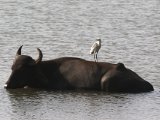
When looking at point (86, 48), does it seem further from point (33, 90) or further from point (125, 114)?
point (125, 114)

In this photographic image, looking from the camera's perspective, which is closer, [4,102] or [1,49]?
[4,102]

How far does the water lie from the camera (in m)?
13.8

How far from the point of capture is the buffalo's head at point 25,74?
15.5 meters

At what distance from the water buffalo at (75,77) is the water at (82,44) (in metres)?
0.19

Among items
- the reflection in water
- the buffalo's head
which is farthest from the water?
the buffalo's head

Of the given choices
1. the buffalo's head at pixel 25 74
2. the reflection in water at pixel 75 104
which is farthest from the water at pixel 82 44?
the buffalo's head at pixel 25 74

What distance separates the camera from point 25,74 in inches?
616

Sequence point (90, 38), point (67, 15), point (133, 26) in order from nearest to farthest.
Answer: point (90, 38)
point (133, 26)
point (67, 15)

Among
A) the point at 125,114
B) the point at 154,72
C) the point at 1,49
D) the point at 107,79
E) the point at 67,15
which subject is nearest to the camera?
the point at 125,114

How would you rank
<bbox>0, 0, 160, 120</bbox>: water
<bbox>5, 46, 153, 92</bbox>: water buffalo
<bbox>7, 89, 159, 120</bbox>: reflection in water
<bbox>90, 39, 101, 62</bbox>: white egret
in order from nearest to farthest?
<bbox>7, 89, 159, 120</bbox>: reflection in water
<bbox>0, 0, 160, 120</bbox>: water
<bbox>5, 46, 153, 92</bbox>: water buffalo
<bbox>90, 39, 101, 62</bbox>: white egret

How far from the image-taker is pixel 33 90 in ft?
51.3

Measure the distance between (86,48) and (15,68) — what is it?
4.83 metres

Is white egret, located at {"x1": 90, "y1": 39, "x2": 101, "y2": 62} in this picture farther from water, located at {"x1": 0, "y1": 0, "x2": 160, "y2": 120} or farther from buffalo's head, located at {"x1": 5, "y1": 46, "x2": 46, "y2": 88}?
buffalo's head, located at {"x1": 5, "y1": 46, "x2": 46, "y2": 88}

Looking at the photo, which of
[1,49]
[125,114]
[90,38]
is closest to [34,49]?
[1,49]
